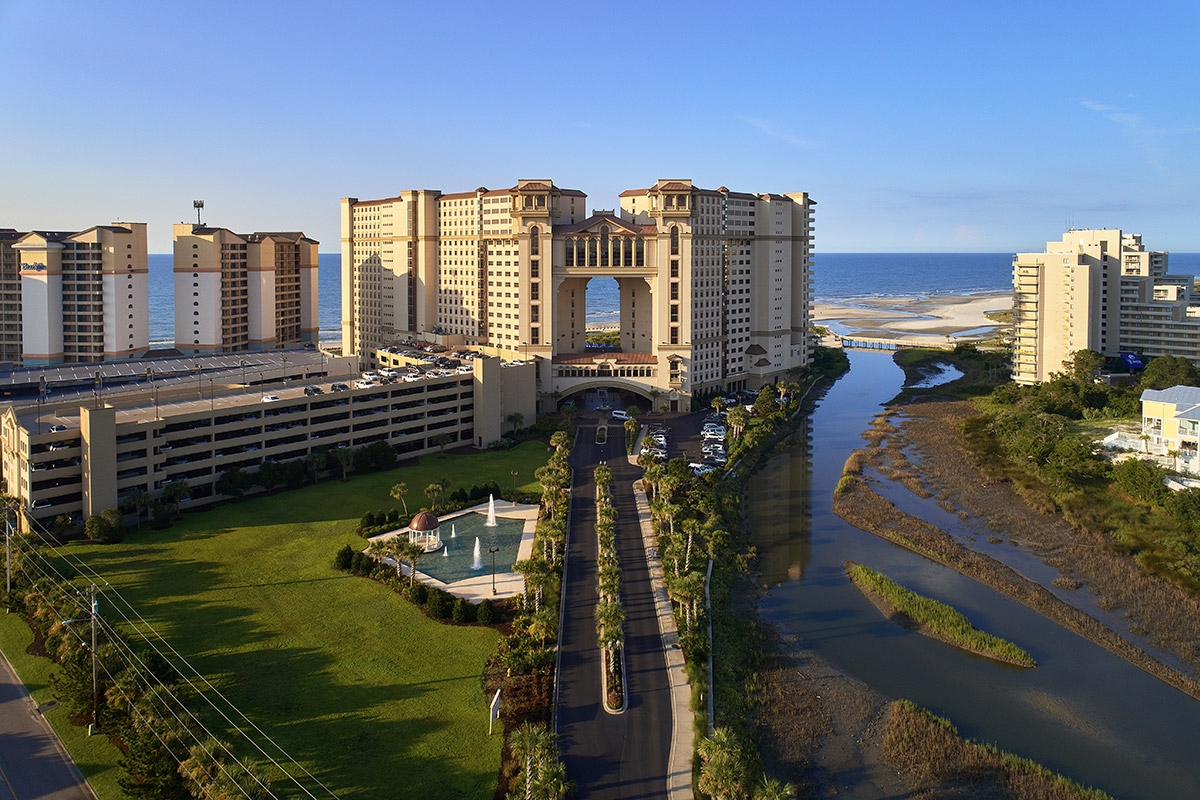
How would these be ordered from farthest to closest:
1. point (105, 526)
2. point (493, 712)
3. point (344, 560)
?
point (105, 526), point (344, 560), point (493, 712)

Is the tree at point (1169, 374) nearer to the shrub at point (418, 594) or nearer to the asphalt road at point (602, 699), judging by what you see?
the asphalt road at point (602, 699)

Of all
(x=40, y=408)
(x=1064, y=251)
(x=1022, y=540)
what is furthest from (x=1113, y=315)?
(x=40, y=408)

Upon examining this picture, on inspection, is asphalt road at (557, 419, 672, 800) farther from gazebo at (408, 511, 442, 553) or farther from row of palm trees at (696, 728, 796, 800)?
gazebo at (408, 511, 442, 553)

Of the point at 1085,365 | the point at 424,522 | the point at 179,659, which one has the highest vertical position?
the point at 1085,365

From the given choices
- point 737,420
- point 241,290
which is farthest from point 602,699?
point 241,290

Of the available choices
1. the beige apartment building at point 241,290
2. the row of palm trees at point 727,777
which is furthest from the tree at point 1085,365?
the beige apartment building at point 241,290

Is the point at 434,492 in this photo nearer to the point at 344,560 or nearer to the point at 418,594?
the point at 344,560
